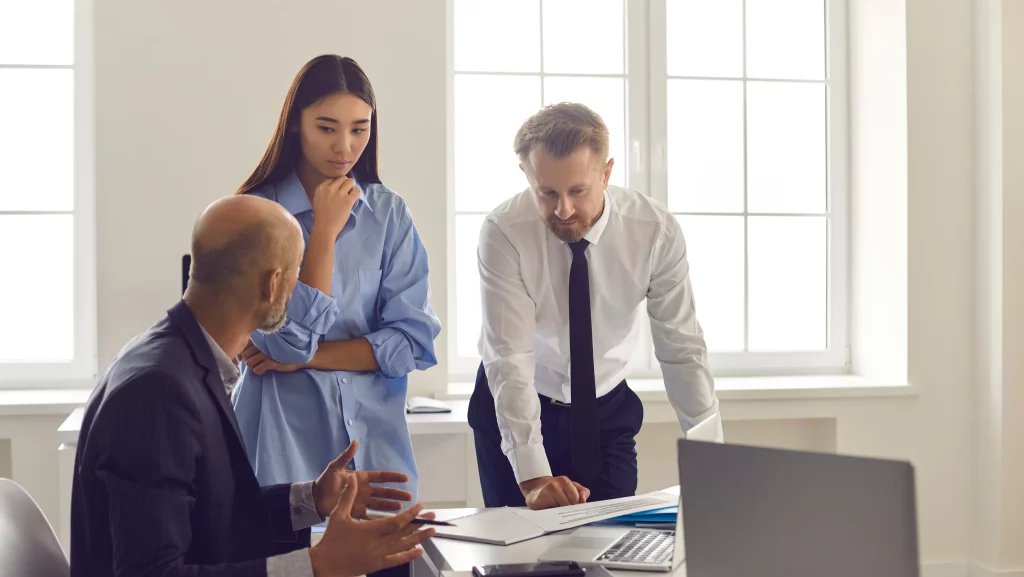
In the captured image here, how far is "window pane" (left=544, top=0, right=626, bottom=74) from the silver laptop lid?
2.94 m

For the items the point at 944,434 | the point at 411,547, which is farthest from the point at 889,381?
the point at 411,547

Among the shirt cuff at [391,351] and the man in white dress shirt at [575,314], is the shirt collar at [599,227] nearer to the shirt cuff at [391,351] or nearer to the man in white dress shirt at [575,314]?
the man in white dress shirt at [575,314]

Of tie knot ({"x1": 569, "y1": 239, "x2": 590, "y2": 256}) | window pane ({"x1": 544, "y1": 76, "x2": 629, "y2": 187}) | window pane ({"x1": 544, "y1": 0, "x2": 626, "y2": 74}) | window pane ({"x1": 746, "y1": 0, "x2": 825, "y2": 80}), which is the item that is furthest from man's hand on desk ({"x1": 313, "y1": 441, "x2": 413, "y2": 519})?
window pane ({"x1": 746, "y1": 0, "x2": 825, "y2": 80})

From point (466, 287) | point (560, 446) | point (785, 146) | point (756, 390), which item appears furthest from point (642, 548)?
point (785, 146)

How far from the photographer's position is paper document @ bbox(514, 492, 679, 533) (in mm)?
1700

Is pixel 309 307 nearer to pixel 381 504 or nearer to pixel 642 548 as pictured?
pixel 381 504

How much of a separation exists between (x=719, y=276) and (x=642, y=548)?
8.33 ft

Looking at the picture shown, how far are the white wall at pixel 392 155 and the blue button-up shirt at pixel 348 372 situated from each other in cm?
128

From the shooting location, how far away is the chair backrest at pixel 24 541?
1418mm

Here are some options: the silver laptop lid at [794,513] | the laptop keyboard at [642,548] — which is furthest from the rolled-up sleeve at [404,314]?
the silver laptop lid at [794,513]

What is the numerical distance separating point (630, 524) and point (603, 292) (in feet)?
2.22

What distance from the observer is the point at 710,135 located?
3.94m

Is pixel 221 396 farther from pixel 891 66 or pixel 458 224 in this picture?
pixel 891 66

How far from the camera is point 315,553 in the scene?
1332 millimetres
